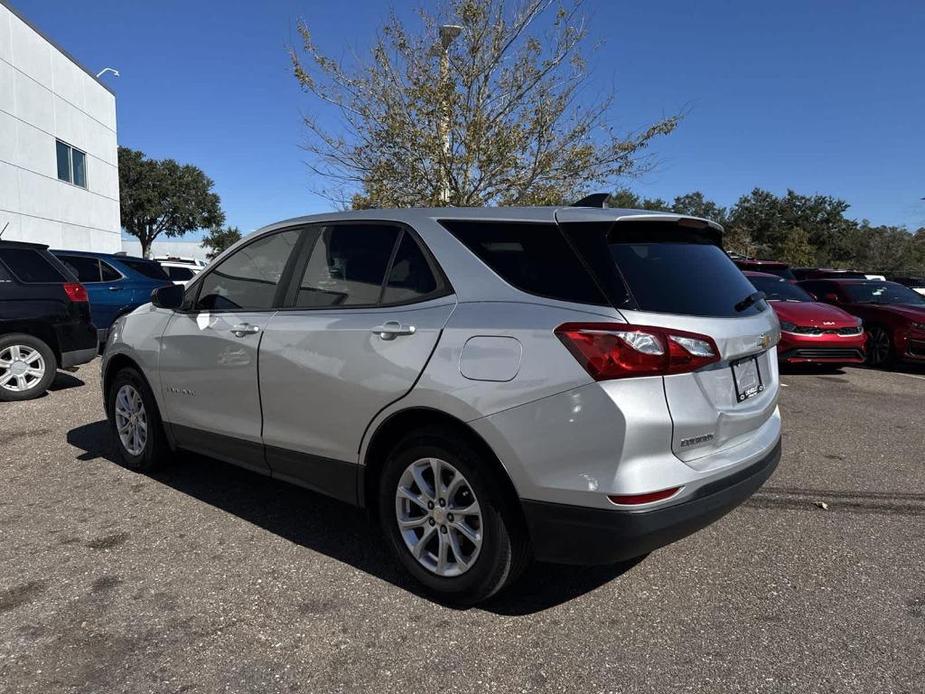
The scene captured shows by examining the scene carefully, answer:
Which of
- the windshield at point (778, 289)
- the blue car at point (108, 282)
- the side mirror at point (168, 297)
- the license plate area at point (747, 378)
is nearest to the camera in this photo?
the license plate area at point (747, 378)

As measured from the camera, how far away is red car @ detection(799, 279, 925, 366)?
10680mm

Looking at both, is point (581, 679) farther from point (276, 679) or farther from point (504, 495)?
point (276, 679)

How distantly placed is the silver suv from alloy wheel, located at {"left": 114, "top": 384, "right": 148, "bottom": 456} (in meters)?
1.24

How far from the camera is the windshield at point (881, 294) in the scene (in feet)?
38.9

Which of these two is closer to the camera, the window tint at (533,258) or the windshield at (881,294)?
the window tint at (533,258)

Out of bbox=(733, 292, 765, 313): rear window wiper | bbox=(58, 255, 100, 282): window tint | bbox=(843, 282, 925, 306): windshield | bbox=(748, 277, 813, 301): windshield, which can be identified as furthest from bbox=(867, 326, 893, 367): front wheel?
bbox=(58, 255, 100, 282): window tint

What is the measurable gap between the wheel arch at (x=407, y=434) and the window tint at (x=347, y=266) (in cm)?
61

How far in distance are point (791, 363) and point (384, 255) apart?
27.6ft

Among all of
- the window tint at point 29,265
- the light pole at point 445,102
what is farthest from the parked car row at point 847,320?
the window tint at point 29,265

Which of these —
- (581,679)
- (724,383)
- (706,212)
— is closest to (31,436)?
(581,679)

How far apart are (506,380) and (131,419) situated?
3.36 meters

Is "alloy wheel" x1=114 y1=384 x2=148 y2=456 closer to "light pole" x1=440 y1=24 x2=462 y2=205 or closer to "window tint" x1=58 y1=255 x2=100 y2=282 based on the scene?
"window tint" x1=58 y1=255 x2=100 y2=282

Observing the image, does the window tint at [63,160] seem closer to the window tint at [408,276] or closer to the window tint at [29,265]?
the window tint at [29,265]

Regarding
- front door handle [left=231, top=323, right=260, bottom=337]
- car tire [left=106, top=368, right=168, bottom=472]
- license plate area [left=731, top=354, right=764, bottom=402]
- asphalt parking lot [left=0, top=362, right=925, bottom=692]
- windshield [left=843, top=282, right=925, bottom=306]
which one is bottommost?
asphalt parking lot [left=0, top=362, right=925, bottom=692]
